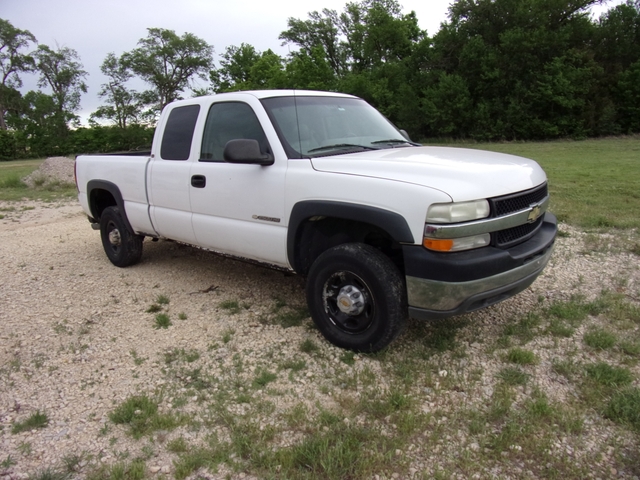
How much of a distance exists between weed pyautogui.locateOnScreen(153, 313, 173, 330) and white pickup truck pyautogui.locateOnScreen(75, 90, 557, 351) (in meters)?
0.76

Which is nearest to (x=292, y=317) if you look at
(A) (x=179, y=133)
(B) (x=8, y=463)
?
(A) (x=179, y=133)

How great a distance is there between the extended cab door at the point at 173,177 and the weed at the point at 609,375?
3.47 metres

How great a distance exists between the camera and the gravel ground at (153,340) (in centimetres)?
284

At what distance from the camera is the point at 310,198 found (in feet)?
12.0

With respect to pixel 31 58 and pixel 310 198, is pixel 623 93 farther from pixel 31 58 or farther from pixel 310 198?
pixel 31 58

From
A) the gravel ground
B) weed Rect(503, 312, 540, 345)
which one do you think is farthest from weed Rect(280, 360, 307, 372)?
weed Rect(503, 312, 540, 345)

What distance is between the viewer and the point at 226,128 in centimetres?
454

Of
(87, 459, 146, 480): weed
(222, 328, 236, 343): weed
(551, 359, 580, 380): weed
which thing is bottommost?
(87, 459, 146, 480): weed

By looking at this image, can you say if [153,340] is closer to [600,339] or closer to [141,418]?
[141,418]

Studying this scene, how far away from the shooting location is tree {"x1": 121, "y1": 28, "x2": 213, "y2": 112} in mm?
65312

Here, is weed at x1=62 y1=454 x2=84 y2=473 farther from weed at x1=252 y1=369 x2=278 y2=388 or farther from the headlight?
the headlight

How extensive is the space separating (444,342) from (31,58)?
71.2m

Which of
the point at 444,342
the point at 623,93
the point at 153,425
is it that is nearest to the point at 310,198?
the point at 444,342

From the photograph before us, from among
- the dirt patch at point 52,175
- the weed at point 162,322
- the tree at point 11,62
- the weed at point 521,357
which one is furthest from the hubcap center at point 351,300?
the tree at point 11,62
